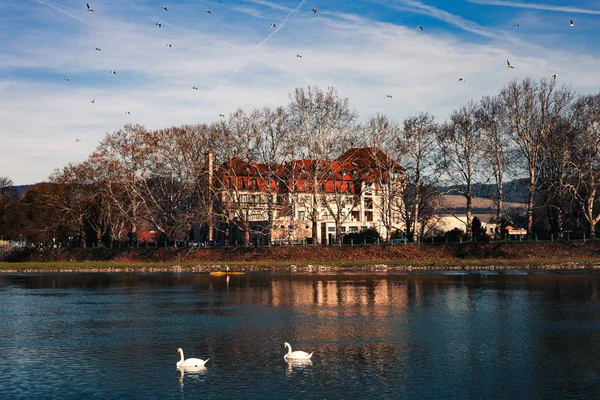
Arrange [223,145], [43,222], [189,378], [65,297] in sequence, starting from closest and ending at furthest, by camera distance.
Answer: [189,378], [65,297], [223,145], [43,222]

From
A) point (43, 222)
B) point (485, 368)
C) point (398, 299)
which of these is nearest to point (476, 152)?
point (398, 299)

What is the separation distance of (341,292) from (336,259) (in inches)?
1398

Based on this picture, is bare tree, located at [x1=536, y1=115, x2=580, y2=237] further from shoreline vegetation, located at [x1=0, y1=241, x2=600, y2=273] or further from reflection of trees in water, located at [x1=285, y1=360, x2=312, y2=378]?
reflection of trees in water, located at [x1=285, y1=360, x2=312, y2=378]

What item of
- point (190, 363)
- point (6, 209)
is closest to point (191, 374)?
point (190, 363)

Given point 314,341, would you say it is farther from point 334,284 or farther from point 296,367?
point 334,284

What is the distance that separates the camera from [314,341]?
35.3 metres

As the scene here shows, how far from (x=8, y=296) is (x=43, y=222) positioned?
250 ft

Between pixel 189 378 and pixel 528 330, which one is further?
pixel 528 330

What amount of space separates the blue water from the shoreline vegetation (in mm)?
19635

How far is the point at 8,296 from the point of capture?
62688mm

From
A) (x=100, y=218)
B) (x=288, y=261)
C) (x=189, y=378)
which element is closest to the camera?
(x=189, y=378)

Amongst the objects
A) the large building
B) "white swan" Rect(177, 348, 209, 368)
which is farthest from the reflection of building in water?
the large building

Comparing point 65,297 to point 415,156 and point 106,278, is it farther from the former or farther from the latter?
point 415,156

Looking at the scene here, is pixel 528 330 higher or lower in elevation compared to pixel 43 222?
lower
